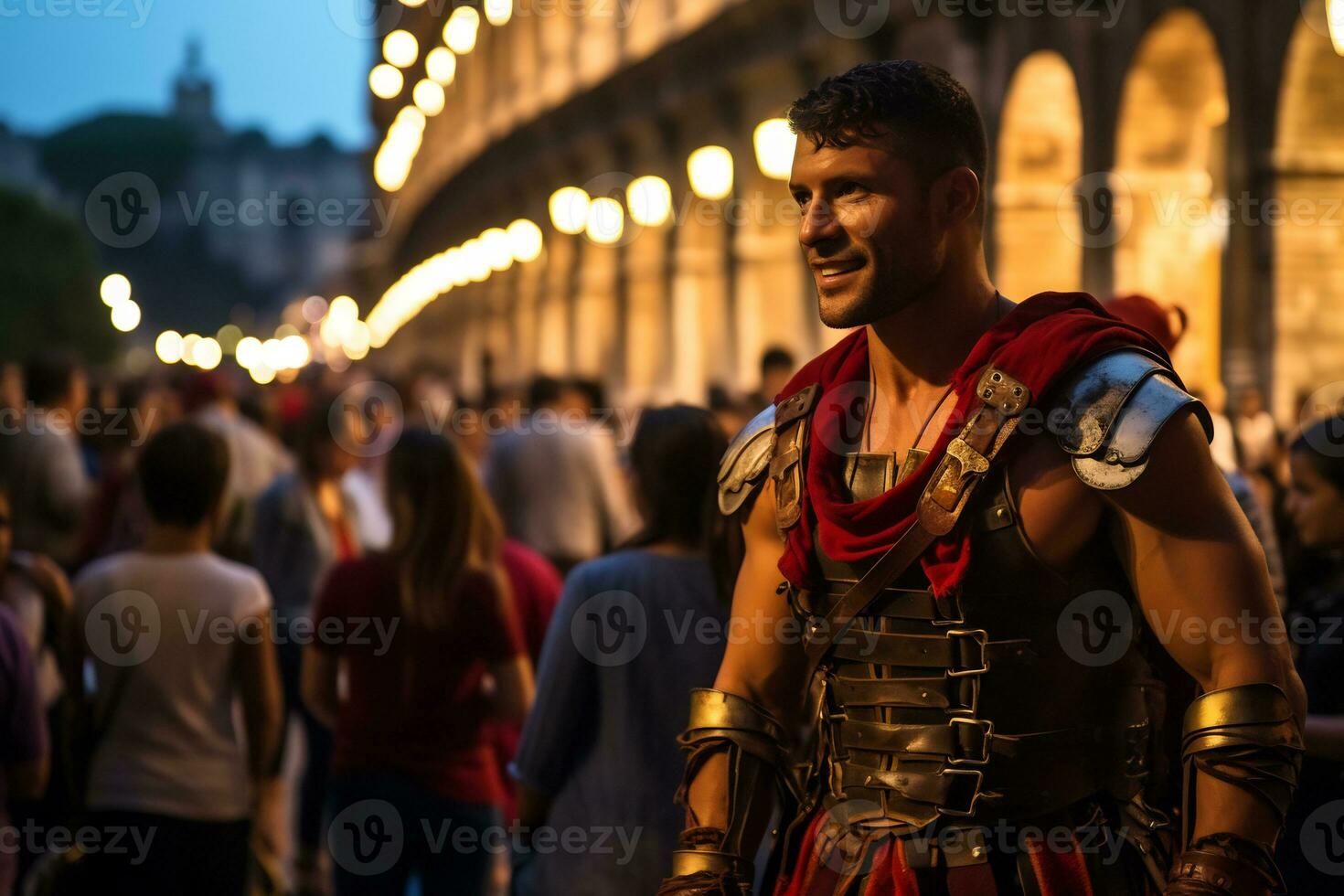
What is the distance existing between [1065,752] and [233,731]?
3251 millimetres

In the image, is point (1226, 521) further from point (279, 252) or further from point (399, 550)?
point (279, 252)

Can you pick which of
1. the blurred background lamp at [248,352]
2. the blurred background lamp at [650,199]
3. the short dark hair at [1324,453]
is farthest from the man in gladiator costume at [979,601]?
the blurred background lamp at [248,352]

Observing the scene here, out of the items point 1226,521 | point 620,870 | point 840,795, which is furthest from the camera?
point 620,870

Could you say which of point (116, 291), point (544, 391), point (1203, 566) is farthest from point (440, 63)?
point (1203, 566)

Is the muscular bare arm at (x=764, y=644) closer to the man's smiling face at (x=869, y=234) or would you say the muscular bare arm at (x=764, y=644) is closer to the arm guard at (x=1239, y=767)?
the man's smiling face at (x=869, y=234)

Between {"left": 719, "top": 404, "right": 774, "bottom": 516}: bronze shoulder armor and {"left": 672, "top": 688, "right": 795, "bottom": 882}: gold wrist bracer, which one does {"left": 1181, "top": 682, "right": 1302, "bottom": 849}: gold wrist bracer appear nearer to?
{"left": 672, "top": 688, "right": 795, "bottom": 882}: gold wrist bracer

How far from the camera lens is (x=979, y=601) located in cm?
312

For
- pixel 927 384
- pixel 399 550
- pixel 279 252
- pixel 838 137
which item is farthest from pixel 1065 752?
pixel 279 252

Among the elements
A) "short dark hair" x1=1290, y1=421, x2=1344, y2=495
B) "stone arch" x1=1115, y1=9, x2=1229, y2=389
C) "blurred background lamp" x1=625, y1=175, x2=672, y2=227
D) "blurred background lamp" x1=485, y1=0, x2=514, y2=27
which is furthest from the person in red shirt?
"blurred background lamp" x1=485, y1=0, x2=514, y2=27

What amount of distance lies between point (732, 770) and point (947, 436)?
0.68 meters

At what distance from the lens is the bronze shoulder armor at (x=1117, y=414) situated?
301 cm

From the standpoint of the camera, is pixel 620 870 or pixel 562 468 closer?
pixel 620 870

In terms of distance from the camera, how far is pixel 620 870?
16.2 ft

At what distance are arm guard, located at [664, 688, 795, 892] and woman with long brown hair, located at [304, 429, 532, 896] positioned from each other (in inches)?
95.5
